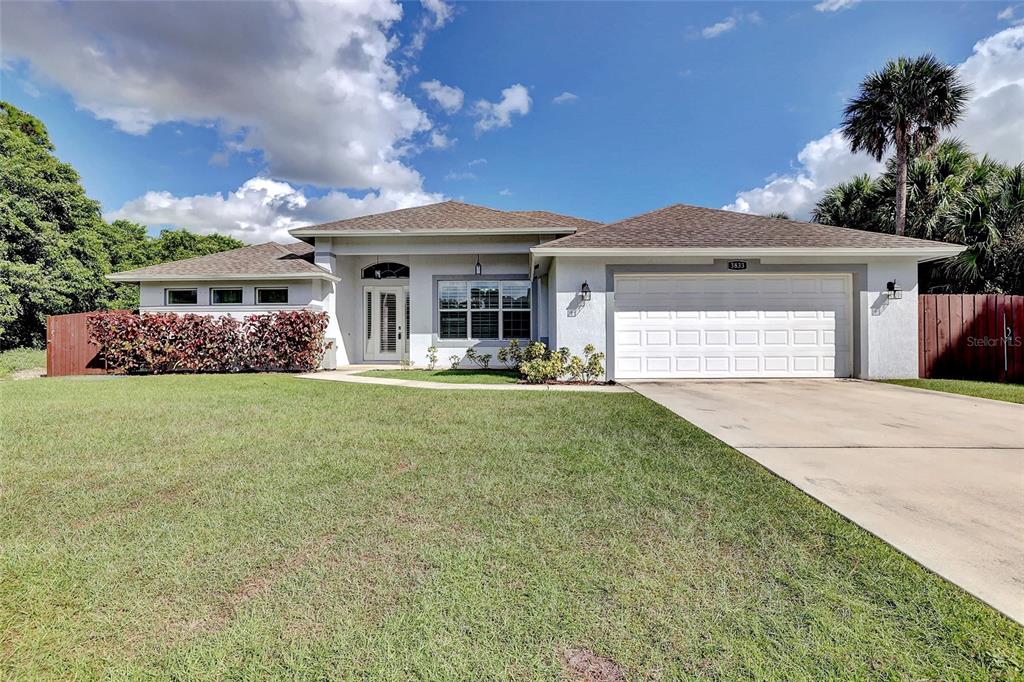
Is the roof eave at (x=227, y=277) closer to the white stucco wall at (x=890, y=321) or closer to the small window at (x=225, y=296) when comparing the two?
the small window at (x=225, y=296)

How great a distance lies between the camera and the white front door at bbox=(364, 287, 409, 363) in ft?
45.3

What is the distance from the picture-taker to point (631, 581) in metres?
2.16

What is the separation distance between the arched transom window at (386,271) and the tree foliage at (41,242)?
12962 mm

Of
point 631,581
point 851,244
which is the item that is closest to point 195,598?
point 631,581

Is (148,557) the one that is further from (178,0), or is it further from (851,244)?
(851,244)

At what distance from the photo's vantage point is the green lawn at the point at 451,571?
167 centimetres

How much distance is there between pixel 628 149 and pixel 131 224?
34456 mm

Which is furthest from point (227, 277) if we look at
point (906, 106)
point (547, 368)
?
point (906, 106)

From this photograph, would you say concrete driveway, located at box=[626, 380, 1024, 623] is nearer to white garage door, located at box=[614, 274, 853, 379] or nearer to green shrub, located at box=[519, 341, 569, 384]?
white garage door, located at box=[614, 274, 853, 379]

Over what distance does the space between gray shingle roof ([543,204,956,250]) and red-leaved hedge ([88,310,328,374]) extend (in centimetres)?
732

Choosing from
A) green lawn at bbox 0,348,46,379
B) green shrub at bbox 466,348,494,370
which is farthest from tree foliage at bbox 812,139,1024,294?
green lawn at bbox 0,348,46,379

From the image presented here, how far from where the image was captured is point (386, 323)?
46.1 feet

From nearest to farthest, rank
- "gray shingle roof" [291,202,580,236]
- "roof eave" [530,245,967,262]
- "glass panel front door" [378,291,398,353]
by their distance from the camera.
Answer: "roof eave" [530,245,967,262]
"gray shingle roof" [291,202,580,236]
"glass panel front door" [378,291,398,353]

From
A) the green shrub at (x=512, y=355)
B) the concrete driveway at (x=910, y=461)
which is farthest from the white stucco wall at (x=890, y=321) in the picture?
the green shrub at (x=512, y=355)
